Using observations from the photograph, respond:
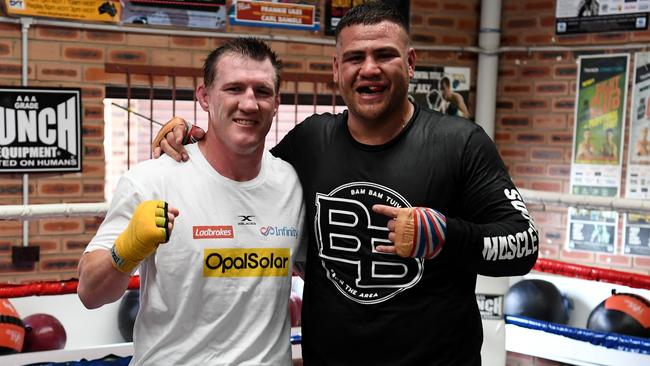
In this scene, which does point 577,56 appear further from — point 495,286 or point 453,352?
point 453,352

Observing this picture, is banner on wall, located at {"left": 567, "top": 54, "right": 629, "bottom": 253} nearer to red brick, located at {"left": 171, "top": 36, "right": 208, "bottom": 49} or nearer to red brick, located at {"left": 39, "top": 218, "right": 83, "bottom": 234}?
red brick, located at {"left": 171, "top": 36, "right": 208, "bottom": 49}

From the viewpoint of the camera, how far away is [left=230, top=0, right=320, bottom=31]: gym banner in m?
4.82

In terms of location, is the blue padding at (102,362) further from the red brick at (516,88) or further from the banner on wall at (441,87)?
the red brick at (516,88)

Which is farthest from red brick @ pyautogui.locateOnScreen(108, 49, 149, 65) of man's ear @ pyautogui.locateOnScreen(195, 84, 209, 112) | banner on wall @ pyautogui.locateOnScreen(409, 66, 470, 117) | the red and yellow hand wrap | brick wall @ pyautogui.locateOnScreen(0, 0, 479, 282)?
the red and yellow hand wrap

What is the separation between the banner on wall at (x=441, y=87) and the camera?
212 inches

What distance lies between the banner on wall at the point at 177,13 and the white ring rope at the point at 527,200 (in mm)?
2225

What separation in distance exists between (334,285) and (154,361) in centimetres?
44

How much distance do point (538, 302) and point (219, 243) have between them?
1.85 metres

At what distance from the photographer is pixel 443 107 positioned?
18.1 feet

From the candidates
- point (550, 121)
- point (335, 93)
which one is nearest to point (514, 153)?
point (550, 121)

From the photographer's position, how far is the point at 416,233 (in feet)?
4.73

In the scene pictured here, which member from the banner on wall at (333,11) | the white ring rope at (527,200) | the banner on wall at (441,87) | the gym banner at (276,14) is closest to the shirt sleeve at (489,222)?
the white ring rope at (527,200)

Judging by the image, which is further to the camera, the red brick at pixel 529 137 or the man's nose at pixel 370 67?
the red brick at pixel 529 137

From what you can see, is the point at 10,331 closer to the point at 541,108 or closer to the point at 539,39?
the point at 541,108
